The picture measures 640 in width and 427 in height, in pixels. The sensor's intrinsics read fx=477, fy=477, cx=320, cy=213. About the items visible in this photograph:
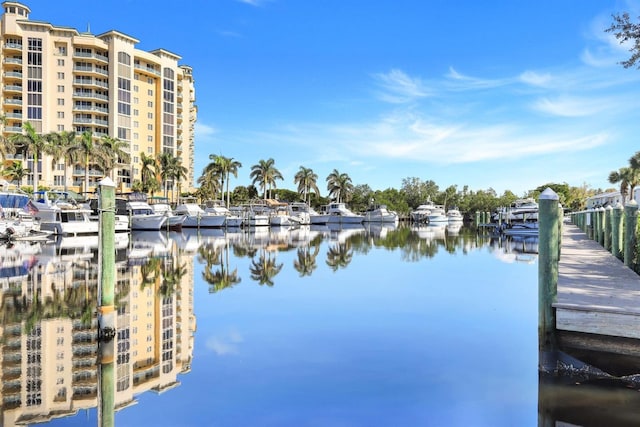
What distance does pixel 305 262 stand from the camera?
2623 cm

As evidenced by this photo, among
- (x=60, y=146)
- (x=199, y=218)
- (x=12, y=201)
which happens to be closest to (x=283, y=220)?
(x=199, y=218)

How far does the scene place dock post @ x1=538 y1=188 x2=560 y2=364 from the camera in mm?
8242

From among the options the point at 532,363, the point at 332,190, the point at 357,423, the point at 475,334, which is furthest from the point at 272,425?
the point at 332,190

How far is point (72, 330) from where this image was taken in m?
10.5

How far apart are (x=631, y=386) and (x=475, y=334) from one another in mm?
3812

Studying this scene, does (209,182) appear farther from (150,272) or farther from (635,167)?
(150,272)

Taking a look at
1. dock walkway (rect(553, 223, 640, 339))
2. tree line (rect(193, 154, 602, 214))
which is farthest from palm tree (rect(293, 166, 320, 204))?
dock walkway (rect(553, 223, 640, 339))

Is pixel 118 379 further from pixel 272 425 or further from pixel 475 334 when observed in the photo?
pixel 475 334

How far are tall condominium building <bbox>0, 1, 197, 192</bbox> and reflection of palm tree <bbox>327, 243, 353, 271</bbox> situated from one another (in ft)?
171

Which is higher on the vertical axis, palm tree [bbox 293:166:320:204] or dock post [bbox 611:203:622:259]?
palm tree [bbox 293:166:320:204]

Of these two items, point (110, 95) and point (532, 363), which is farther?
point (110, 95)

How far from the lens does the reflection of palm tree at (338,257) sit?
80.7 feet

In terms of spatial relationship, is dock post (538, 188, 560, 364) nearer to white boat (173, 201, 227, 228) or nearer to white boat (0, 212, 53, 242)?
white boat (0, 212, 53, 242)

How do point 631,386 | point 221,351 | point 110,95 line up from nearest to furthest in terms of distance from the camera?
point 631,386 < point 221,351 < point 110,95
